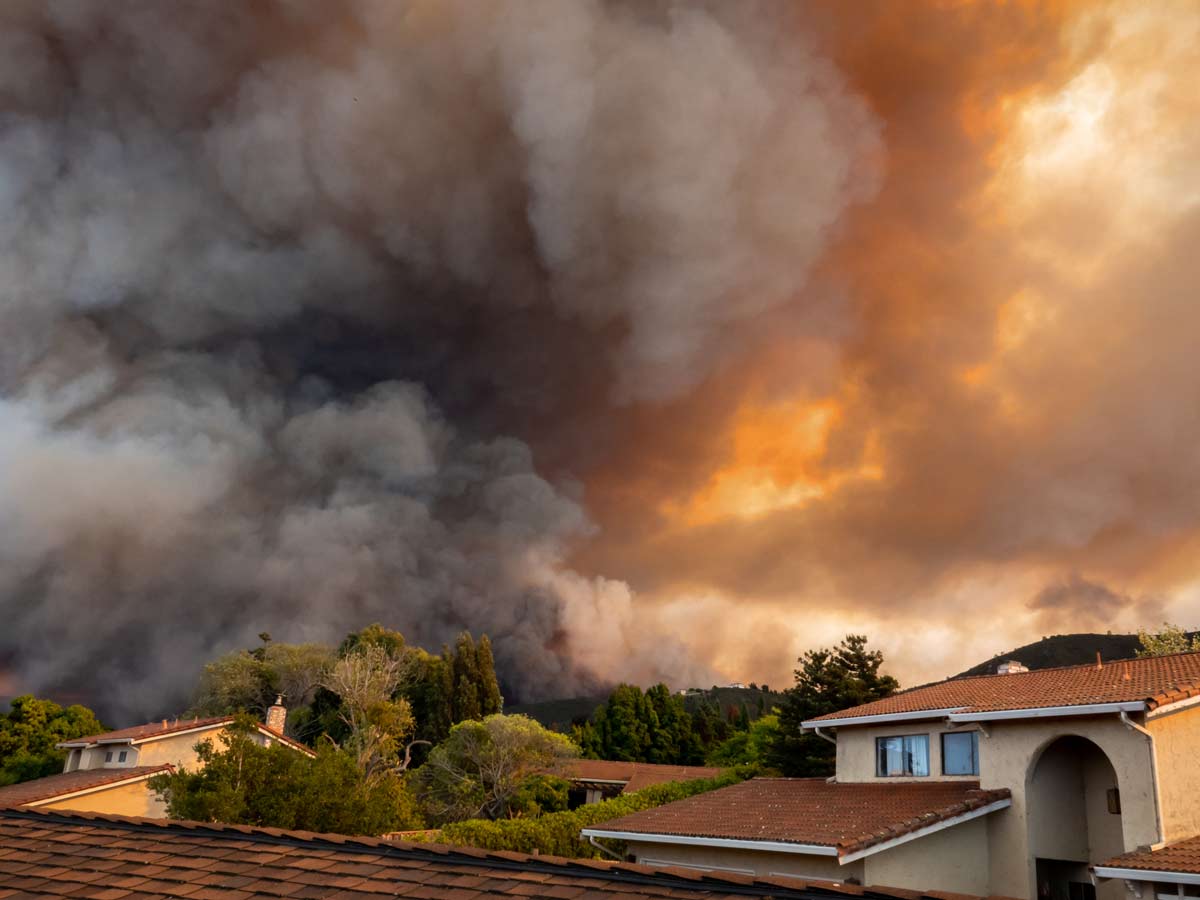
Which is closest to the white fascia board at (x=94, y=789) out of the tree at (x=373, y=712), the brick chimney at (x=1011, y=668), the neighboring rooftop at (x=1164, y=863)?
the tree at (x=373, y=712)

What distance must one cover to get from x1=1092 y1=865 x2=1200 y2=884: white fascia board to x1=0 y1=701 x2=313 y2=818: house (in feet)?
117

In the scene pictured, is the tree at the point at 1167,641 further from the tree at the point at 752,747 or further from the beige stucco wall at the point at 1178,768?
the beige stucco wall at the point at 1178,768

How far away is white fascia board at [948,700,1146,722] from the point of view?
1825cm

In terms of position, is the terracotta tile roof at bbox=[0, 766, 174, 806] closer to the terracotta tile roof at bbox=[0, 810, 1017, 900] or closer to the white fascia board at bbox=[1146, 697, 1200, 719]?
the terracotta tile roof at bbox=[0, 810, 1017, 900]

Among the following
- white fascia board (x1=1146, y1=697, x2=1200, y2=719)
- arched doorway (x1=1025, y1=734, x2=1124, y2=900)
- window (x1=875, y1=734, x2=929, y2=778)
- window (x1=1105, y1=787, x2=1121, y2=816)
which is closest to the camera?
white fascia board (x1=1146, y1=697, x2=1200, y2=719)

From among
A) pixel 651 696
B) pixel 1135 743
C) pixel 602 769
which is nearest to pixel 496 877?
pixel 1135 743

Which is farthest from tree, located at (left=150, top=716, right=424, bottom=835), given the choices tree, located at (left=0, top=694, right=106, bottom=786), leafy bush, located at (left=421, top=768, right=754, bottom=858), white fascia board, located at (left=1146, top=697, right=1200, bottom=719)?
tree, located at (left=0, top=694, right=106, bottom=786)

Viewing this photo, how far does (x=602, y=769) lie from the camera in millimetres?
62094

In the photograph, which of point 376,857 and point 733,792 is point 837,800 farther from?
point 376,857

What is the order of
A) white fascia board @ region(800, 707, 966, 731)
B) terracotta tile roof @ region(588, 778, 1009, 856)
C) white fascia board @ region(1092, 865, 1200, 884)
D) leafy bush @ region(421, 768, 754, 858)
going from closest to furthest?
white fascia board @ region(1092, 865, 1200, 884) < terracotta tile roof @ region(588, 778, 1009, 856) < white fascia board @ region(800, 707, 966, 731) < leafy bush @ region(421, 768, 754, 858)

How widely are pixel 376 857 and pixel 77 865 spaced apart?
269cm

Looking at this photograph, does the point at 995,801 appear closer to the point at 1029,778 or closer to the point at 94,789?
the point at 1029,778

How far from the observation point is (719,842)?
2108 cm

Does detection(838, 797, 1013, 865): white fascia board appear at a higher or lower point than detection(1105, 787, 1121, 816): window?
lower
